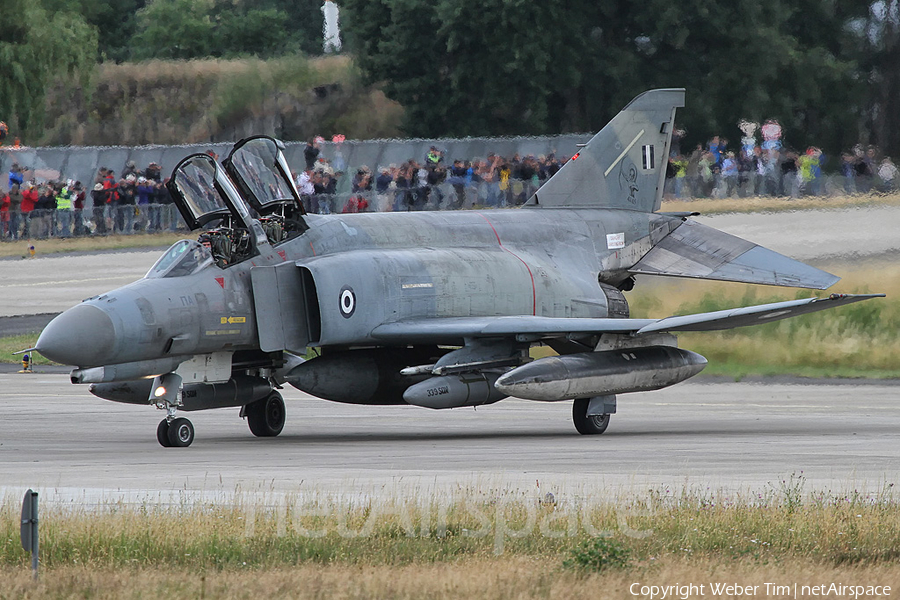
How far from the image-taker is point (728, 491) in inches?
462

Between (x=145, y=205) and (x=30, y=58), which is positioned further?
(x=30, y=58)

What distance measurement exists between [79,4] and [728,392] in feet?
186

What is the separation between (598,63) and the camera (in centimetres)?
5809

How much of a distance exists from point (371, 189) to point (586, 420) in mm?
24280

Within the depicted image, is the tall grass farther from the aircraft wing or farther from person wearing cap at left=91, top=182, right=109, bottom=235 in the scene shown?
person wearing cap at left=91, top=182, right=109, bottom=235

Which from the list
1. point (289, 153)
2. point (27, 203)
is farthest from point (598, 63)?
point (27, 203)

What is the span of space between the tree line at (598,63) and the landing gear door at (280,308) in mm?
38908

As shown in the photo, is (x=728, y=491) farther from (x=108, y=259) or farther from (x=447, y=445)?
(x=108, y=259)

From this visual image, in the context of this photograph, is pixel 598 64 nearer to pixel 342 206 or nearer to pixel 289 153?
pixel 289 153

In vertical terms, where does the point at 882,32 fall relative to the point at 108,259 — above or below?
above

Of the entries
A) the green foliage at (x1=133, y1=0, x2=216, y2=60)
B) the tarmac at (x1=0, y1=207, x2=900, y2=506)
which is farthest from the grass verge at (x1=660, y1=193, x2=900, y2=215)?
the green foliage at (x1=133, y1=0, x2=216, y2=60)

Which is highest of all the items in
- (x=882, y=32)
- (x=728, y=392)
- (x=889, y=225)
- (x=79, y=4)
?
(x=79, y=4)

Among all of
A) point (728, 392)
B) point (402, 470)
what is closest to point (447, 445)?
point (402, 470)

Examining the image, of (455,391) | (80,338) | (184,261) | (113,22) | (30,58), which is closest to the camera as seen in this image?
(80,338)
